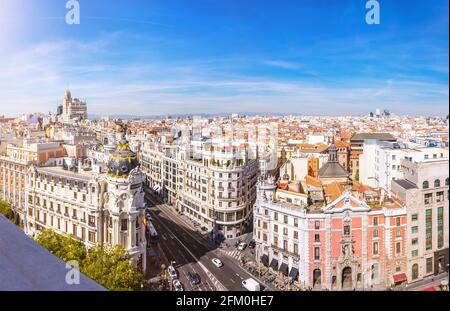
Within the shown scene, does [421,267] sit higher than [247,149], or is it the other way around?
[247,149]

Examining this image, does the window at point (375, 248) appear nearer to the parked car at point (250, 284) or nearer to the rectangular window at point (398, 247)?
the rectangular window at point (398, 247)

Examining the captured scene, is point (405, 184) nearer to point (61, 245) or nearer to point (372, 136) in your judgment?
point (372, 136)

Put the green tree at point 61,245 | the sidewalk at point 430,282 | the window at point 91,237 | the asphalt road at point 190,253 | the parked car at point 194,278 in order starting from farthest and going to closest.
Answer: the window at point 91,237
the green tree at point 61,245
the parked car at point 194,278
the asphalt road at point 190,253
the sidewalk at point 430,282

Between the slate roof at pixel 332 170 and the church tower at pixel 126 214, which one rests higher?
the slate roof at pixel 332 170

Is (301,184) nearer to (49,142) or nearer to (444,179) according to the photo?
(444,179)

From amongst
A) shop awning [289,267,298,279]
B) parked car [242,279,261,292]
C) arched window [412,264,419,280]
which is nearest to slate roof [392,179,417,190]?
arched window [412,264,419,280]

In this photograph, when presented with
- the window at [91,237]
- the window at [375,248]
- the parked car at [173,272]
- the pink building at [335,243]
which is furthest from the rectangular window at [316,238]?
the window at [91,237]
